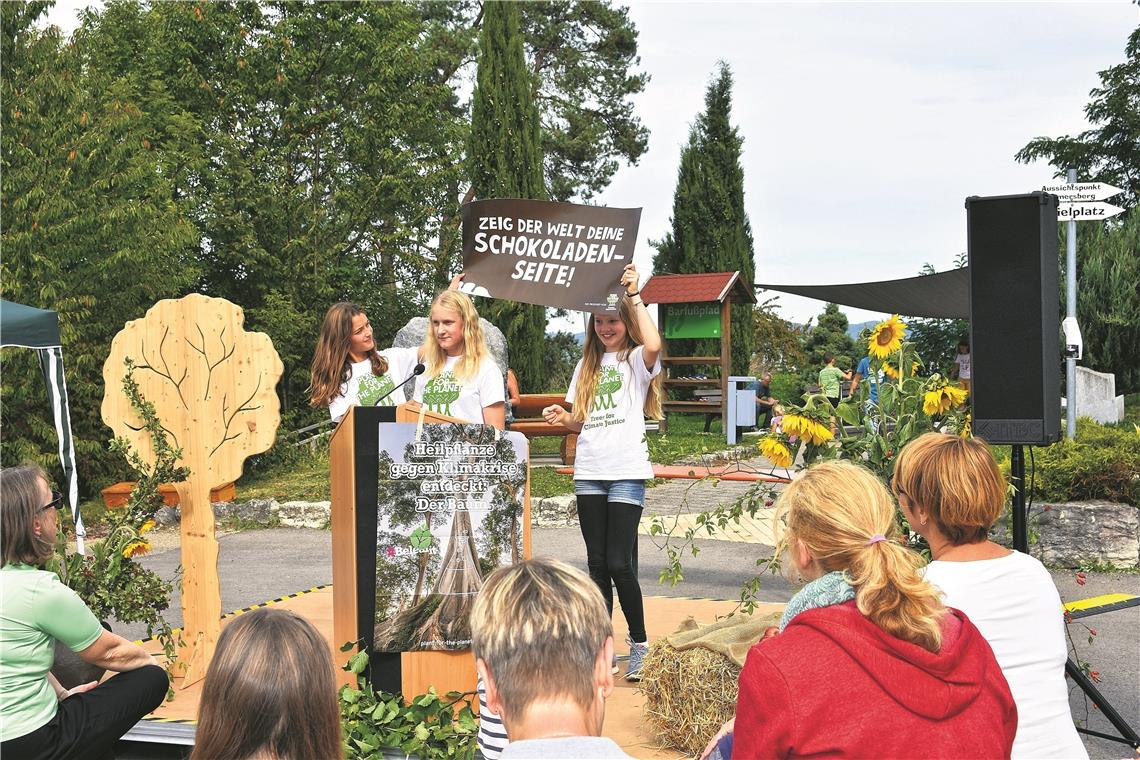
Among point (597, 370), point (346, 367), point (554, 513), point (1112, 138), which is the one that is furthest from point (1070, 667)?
point (1112, 138)

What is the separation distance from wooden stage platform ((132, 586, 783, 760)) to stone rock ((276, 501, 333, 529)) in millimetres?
4931

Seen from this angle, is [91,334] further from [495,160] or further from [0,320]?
[0,320]

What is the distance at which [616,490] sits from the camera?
15.1 feet

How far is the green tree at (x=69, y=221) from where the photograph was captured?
12.7 m

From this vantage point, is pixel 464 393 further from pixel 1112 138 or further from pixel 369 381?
pixel 1112 138

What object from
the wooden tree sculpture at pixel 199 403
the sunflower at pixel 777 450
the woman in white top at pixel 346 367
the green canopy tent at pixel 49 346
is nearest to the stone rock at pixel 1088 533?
Answer: the sunflower at pixel 777 450

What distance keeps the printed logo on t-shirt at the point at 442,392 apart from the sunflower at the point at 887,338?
1.82 meters

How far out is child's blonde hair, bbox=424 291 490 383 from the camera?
4.44 m

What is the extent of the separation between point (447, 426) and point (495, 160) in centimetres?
1404

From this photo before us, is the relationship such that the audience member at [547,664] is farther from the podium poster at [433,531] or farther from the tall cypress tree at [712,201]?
the tall cypress tree at [712,201]

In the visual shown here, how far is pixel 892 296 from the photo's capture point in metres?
9.90

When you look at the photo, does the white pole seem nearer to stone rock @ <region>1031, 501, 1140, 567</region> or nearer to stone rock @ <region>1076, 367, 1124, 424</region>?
stone rock @ <region>1031, 501, 1140, 567</region>

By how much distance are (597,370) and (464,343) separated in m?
0.66

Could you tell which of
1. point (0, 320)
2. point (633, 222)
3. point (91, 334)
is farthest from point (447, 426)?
point (91, 334)
